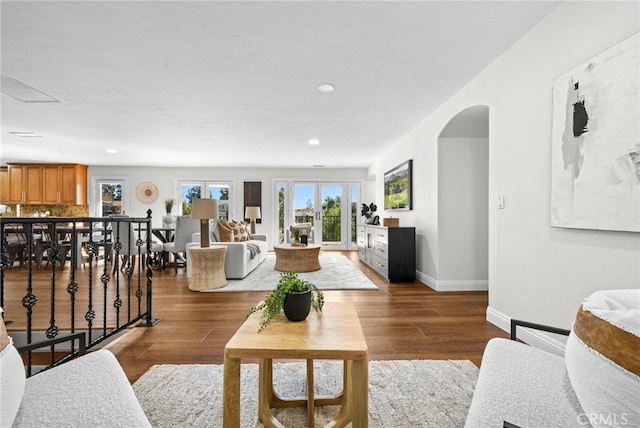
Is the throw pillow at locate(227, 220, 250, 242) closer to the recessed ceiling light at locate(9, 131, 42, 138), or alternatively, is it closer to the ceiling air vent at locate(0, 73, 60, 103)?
the ceiling air vent at locate(0, 73, 60, 103)

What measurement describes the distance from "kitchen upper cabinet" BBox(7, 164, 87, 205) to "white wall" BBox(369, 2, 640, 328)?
8.88 m

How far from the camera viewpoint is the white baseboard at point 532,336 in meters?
2.01

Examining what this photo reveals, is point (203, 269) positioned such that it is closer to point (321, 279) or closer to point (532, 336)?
point (321, 279)

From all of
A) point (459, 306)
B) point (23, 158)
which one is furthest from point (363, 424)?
point (23, 158)

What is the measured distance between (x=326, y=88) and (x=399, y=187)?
2613mm

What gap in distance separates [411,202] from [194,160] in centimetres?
523

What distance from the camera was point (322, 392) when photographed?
1662 millimetres

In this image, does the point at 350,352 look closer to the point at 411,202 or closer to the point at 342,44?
the point at 342,44

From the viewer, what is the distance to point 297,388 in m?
1.71

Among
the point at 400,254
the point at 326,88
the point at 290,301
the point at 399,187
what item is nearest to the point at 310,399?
the point at 290,301

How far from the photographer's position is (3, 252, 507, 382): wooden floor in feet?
6.93

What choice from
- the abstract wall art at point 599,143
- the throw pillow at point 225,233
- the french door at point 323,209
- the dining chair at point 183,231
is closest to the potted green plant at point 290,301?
the abstract wall art at point 599,143

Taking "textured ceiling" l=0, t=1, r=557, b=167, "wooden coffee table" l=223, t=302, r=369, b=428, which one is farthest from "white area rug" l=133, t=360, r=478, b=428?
"textured ceiling" l=0, t=1, r=557, b=167

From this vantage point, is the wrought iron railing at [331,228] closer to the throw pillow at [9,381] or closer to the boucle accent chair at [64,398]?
the boucle accent chair at [64,398]
